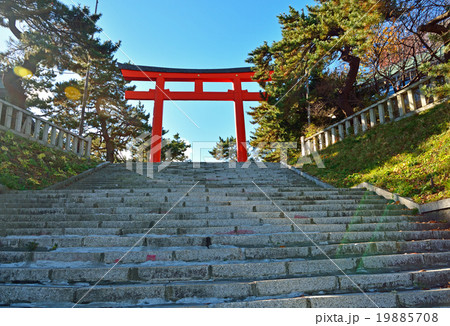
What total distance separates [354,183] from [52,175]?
27.0ft

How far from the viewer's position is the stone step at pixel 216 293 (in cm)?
245

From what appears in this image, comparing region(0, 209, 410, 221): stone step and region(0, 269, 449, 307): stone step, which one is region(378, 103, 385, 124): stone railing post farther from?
region(0, 269, 449, 307): stone step

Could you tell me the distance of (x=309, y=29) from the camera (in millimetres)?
9625

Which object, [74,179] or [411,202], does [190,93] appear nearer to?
[74,179]

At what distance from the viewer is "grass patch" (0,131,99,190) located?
22.2 feet

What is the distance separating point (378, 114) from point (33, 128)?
40.4 ft

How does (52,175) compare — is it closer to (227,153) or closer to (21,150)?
(21,150)

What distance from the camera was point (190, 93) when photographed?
52.1 ft

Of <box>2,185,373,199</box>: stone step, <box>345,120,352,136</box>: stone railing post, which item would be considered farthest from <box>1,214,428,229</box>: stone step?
<box>345,120,352,136</box>: stone railing post

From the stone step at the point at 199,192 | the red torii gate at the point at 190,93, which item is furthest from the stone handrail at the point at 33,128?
the red torii gate at the point at 190,93

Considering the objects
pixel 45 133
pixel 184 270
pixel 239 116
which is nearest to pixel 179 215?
pixel 184 270

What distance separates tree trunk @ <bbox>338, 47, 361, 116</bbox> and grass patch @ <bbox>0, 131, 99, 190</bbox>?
1031 centimetres
